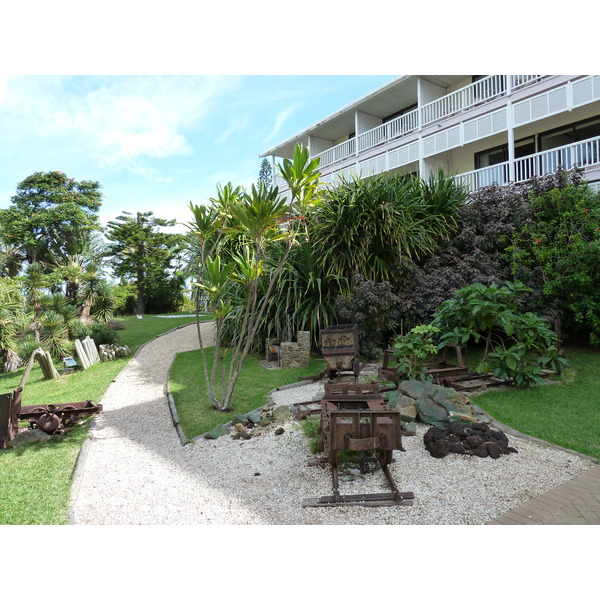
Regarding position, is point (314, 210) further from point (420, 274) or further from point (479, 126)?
point (479, 126)

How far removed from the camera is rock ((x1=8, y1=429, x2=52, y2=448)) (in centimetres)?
442

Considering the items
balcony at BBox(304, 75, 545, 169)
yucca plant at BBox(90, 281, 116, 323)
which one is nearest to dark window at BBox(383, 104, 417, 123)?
balcony at BBox(304, 75, 545, 169)

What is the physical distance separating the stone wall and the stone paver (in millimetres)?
4788

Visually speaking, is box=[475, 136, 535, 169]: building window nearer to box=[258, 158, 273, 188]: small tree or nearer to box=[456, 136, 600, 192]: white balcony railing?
box=[456, 136, 600, 192]: white balcony railing

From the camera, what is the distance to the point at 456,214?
8.20 m

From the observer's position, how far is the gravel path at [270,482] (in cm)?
274

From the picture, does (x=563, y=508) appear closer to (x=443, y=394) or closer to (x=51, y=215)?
(x=443, y=394)

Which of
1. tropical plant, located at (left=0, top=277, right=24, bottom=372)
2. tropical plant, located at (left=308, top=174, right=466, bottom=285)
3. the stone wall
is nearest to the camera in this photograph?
the stone wall

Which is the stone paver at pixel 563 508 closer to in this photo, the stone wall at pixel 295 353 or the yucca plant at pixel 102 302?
the stone wall at pixel 295 353

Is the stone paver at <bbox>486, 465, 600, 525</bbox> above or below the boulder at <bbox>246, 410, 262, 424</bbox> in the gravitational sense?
below

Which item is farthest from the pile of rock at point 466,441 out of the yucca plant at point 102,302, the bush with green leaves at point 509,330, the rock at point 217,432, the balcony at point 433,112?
the yucca plant at point 102,302

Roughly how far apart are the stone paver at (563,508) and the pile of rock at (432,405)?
1.24 meters

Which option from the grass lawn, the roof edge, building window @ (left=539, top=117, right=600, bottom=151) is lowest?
the grass lawn
